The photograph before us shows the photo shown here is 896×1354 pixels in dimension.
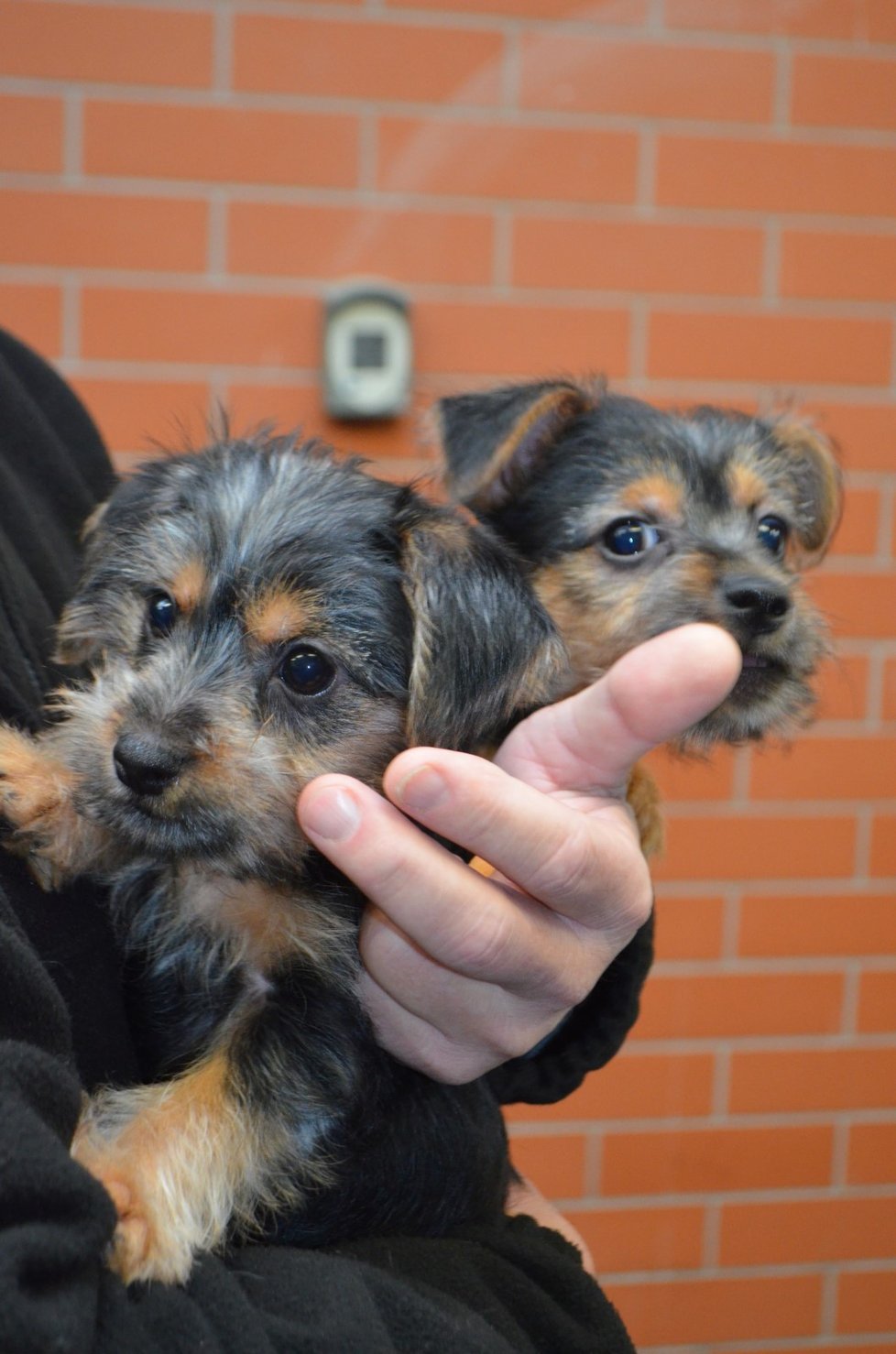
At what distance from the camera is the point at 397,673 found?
1804mm

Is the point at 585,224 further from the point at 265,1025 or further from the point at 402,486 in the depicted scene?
the point at 265,1025

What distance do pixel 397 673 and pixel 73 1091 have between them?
817 mm

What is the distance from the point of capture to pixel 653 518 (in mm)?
2434

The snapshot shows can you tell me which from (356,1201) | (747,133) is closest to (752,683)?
(356,1201)

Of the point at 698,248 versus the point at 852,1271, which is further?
the point at 852,1271

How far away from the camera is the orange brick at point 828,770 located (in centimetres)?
352

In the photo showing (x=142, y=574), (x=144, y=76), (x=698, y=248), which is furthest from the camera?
(x=698, y=248)

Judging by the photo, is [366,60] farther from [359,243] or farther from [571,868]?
[571,868]

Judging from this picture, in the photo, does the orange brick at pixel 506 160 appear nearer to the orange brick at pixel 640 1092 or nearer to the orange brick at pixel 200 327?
the orange brick at pixel 200 327

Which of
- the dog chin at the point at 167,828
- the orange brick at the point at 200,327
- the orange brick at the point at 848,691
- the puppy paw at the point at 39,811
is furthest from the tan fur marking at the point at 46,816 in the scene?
the orange brick at the point at 848,691

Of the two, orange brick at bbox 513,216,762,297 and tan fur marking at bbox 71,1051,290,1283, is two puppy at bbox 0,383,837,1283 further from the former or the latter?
orange brick at bbox 513,216,762,297

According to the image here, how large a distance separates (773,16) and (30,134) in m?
1.99

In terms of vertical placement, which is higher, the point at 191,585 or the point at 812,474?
the point at 812,474

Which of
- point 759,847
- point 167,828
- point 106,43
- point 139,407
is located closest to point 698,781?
point 759,847
